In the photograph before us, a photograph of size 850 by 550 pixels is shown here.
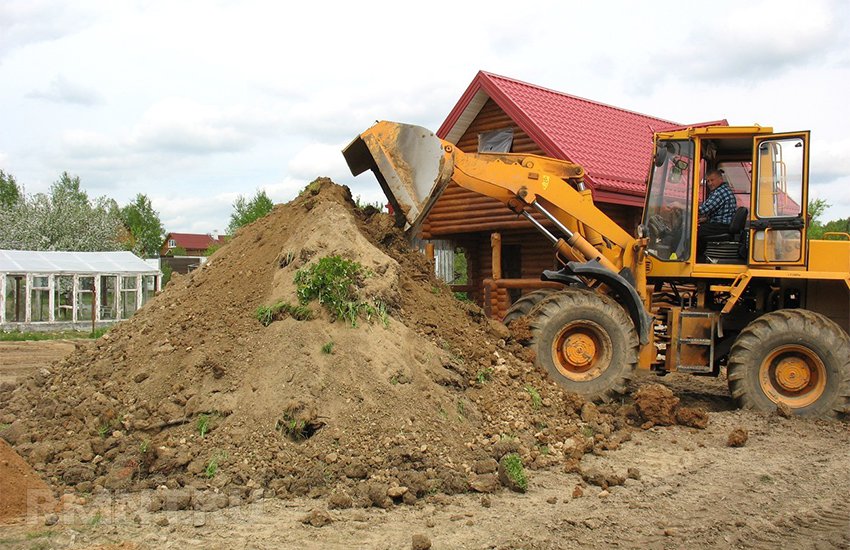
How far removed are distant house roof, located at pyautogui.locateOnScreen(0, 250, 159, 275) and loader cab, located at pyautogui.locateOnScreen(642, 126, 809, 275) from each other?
20.9 meters

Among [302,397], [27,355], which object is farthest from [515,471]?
[27,355]

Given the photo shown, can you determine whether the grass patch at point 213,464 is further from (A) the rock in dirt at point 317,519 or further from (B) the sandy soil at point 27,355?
(B) the sandy soil at point 27,355

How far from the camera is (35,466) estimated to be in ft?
21.8

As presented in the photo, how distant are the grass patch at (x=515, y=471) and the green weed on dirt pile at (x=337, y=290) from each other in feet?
6.54

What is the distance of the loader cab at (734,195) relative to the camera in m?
9.34

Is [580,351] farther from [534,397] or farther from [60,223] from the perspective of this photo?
[60,223]

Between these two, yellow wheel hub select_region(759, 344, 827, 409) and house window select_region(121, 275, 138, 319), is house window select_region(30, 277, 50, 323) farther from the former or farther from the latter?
yellow wheel hub select_region(759, 344, 827, 409)

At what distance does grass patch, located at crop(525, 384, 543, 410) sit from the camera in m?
8.17

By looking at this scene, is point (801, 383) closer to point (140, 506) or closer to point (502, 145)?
point (140, 506)

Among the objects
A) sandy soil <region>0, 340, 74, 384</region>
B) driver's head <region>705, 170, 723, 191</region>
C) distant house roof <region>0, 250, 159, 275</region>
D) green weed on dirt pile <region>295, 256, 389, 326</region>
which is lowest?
sandy soil <region>0, 340, 74, 384</region>

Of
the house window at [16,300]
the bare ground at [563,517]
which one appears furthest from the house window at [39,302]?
the bare ground at [563,517]

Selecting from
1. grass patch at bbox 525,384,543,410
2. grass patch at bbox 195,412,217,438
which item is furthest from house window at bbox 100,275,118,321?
grass patch at bbox 525,384,543,410

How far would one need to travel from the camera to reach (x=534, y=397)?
8266 mm

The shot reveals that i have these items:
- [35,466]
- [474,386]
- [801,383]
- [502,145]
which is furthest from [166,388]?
[502,145]
